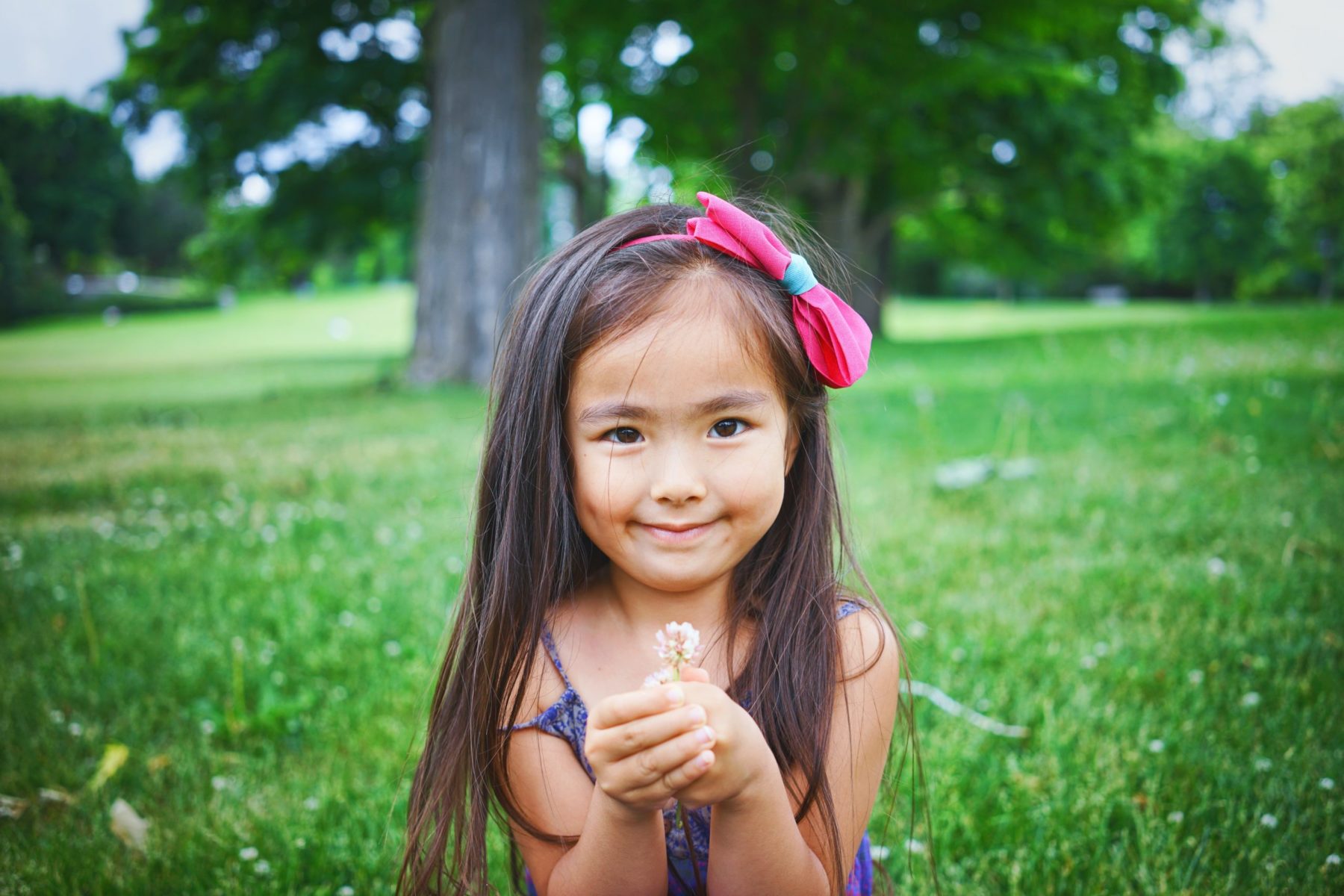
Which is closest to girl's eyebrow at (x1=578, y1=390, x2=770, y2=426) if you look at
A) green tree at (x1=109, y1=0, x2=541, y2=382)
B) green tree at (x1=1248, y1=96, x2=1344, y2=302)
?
Answer: green tree at (x1=109, y1=0, x2=541, y2=382)

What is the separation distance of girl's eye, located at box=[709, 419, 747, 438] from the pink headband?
214mm

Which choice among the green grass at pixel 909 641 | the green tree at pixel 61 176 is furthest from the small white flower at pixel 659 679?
the green tree at pixel 61 176

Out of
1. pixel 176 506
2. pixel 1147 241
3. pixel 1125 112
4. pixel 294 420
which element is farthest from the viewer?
pixel 1147 241

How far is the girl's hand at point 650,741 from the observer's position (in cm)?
120

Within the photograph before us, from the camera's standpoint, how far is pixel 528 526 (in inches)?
66.9

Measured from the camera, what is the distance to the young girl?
58.0 inches

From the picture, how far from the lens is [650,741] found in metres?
1.21

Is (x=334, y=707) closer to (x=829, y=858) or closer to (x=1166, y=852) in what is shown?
(x=829, y=858)

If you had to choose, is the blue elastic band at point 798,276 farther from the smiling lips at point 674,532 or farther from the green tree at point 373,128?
the green tree at point 373,128

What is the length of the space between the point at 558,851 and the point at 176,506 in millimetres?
4545

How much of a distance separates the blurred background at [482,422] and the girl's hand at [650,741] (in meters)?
0.88

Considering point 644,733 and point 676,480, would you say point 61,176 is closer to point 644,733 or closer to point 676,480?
point 676,480

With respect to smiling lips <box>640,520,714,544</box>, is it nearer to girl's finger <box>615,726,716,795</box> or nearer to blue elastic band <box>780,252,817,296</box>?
girl's finger <box>615,726,716,795</box>

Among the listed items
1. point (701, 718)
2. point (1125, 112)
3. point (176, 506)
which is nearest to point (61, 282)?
point (176, 506)
